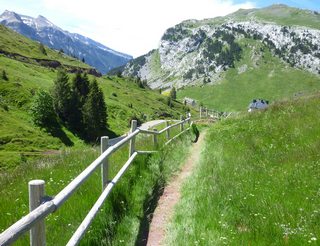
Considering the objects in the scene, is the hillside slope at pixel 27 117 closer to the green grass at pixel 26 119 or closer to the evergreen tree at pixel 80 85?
the green grass at pixel 26 119

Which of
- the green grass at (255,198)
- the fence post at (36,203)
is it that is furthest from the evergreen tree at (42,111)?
the fence post at (36,203)

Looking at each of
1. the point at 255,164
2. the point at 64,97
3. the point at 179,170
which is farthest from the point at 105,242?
the point at 64,97

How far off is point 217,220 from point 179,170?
694cm

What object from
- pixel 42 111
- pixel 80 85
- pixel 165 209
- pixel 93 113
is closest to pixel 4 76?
pixel 80 85

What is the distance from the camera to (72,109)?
11925cm

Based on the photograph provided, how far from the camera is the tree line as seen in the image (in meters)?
114

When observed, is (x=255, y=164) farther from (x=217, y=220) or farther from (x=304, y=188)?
(x=217, y=220)

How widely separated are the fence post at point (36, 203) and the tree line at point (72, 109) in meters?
112

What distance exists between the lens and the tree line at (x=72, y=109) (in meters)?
114

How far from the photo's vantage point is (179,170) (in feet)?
48.6

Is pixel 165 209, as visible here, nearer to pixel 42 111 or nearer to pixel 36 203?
pixel 36 203

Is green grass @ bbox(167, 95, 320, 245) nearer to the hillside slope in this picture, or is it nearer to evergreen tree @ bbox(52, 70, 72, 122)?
the hillside slope

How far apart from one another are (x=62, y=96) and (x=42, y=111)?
981 centimetres

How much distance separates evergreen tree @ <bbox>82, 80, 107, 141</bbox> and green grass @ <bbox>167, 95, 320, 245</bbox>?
336ft
